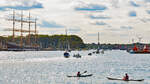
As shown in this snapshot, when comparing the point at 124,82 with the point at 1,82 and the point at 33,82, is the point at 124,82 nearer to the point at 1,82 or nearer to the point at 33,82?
the point at 33,82

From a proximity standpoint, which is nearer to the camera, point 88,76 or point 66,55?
point 88,76

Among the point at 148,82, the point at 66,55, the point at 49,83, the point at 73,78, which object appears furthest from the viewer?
the point at 66,55

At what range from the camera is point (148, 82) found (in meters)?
60.9

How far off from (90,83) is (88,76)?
458 inches

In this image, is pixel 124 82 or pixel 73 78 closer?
pixel 124 82

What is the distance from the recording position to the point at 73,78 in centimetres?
6562

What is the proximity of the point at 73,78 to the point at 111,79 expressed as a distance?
7.70 meters

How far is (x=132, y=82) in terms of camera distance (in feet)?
197

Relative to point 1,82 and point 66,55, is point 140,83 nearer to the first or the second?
point 1,82

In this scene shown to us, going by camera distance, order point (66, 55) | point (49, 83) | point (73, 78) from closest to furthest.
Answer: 1. point (49, 83)
2. point (73, 78)
3. point (66, 55)

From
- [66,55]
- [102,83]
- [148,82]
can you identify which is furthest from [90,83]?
[66,55]

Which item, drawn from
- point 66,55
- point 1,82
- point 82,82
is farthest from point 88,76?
point 66,55

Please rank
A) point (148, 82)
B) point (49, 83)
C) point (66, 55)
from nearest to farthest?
point (49, 83), point (148, 82), point (66, 55)

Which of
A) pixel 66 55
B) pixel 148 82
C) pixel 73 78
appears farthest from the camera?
pixel 66 55
